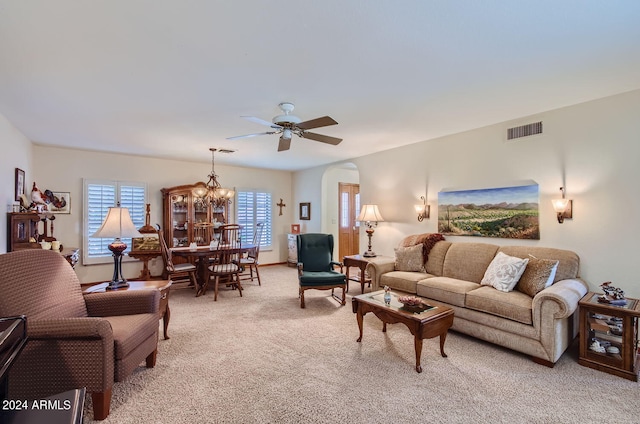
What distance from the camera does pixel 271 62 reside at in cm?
240

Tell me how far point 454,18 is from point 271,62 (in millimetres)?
1306

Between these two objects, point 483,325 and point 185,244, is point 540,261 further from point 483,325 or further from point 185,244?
point 185,244

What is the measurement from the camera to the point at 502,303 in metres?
2.99

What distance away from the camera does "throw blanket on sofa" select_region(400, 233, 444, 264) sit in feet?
14.4

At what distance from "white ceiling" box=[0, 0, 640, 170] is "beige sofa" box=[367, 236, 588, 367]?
5.52 ft

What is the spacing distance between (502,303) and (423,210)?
2.05 metres

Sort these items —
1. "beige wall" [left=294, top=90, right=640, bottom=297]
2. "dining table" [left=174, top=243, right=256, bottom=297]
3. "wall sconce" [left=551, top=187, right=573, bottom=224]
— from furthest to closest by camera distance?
"dining table" [left=174, top=243, right=256, bottom=297] → "wall sconce" [left=551, top=187, right=573, bottom=224] → "beige wall" [left=294, top=90, right=640, bottom=297]

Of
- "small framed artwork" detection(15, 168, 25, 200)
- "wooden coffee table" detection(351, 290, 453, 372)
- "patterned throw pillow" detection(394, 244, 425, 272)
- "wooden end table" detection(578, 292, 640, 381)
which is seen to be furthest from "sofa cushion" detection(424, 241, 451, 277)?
"small framed artwork" detection(15, 168, 25, 200)

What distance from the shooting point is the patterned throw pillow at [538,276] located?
3.04 metres

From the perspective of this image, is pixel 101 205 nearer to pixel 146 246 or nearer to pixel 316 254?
pixel 146 246

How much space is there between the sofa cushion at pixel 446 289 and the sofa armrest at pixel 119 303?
9.56ft

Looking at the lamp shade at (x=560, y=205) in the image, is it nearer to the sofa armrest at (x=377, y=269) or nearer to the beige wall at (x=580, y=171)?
the beige wall at (x=580, y=171)

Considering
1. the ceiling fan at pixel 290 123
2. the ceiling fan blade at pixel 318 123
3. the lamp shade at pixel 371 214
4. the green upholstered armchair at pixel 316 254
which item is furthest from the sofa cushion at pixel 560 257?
the ceiling fan blade at pixel 318 123

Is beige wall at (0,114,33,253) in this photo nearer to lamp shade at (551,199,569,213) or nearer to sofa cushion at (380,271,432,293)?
sofa cushion at (380,271,432,293)
